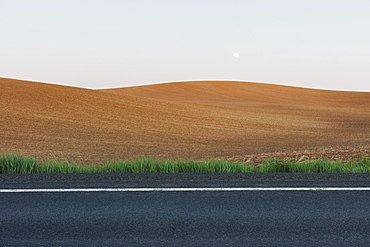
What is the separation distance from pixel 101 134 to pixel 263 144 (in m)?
10.3

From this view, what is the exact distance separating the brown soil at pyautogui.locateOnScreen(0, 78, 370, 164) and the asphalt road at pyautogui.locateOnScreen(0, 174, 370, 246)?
8159 mm

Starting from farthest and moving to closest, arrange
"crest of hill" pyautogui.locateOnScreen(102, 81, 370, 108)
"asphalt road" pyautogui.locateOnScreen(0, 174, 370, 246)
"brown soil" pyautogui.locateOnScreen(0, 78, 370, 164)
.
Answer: "crest of hill" pyautogui.locateOnScreen(102, 81, 370, 108) < "brown soil" pyautogui.locateOnScreen(0, 78, 370, 164) < "asphalt road" pyautogui.locateOnScreen(0, 174, 370, 246)

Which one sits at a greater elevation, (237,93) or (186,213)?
(237,93)

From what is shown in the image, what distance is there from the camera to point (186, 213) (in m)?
4.94

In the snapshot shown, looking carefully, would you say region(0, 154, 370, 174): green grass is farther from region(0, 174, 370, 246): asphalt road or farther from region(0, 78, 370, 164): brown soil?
region(0, 78, 370, 164): brown soil

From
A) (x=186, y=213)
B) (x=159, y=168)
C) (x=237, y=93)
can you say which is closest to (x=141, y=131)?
(x=159, y=168)

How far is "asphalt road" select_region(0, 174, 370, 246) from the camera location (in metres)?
4.07

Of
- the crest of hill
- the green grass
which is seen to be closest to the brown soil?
the green grass

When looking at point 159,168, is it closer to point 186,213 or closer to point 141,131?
point 186,213

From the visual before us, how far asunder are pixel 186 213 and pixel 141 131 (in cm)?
2336

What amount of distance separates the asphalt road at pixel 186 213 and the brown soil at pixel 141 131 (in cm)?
816

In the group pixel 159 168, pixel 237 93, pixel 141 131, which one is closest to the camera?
pixel 159 168

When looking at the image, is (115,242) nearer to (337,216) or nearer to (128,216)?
(128,216)

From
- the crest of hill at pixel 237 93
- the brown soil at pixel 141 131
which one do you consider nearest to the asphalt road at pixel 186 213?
the brown soil at pixel 141 131
